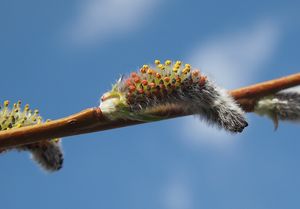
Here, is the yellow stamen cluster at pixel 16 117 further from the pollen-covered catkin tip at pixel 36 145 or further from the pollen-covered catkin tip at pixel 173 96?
the pollen-covered catkin tip at pixel 173 96

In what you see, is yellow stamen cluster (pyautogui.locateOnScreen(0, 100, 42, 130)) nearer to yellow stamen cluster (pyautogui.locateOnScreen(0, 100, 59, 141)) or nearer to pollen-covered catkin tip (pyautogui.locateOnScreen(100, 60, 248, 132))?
yellow stamen cluster (pyautogui.locateOnScreen(0, 100, 59, 141))

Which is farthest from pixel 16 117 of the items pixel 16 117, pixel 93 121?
pixel 93 121

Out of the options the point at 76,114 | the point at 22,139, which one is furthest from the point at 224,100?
the point at 22,139

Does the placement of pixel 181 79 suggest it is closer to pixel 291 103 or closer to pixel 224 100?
pixel 224 100

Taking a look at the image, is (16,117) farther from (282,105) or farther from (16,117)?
(282,105)

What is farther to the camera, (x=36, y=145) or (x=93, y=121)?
(x=36, y=145)
